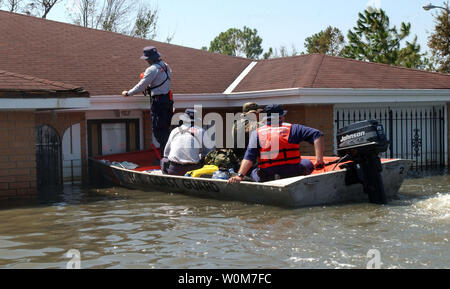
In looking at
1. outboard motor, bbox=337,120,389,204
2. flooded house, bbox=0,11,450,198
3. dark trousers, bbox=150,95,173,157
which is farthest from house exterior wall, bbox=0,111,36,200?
outboard motor, bbox=337,120,389,204

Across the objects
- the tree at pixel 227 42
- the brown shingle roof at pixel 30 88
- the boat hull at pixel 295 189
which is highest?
the tree at pixel 227 42

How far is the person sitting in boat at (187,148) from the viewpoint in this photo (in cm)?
1270

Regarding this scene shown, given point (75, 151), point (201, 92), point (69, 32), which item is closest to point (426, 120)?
point (201, 92)

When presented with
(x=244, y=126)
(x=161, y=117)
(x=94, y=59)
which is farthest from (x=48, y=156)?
(x=244, y=126)

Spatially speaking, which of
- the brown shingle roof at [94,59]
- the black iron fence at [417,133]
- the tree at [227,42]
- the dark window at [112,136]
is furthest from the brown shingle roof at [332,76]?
the tree at [227,42]

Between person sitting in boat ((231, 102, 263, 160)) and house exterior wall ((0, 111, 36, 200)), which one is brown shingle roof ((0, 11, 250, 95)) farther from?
person sitting in boat ((231, 102, 263, 160))

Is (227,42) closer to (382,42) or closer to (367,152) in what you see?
(382,42)

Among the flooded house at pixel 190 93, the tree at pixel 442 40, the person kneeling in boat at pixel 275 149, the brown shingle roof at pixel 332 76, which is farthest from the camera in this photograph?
the tree at pixel 442 40

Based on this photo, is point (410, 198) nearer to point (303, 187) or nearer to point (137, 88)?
point (303, 187)

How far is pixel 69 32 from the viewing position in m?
19.5

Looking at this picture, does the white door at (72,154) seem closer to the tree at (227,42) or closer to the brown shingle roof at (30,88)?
the brown shingle roof at (30,88)

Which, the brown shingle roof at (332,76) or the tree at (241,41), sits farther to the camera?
the tree at (241,41)
